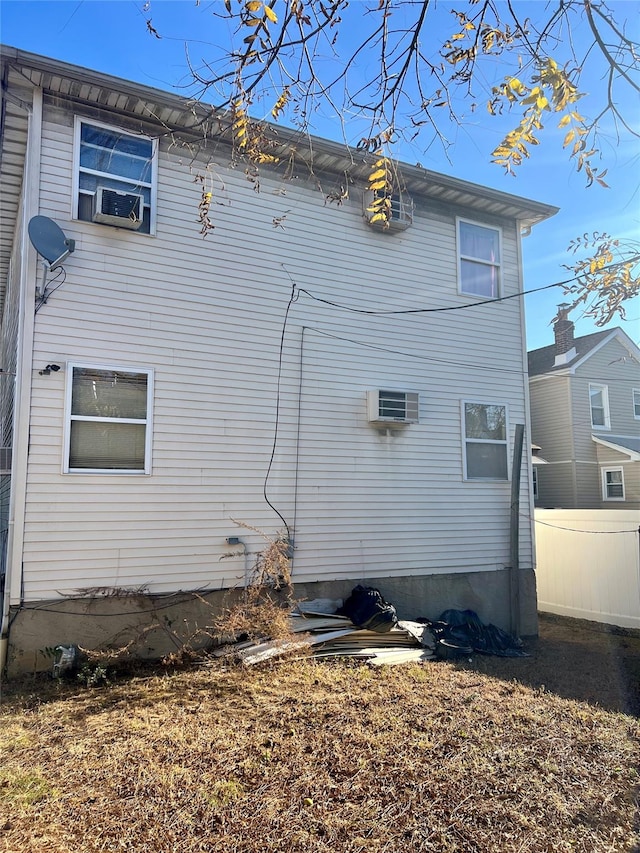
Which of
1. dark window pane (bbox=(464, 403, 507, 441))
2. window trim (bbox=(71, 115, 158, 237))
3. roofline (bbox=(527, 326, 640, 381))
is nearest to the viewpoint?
→ window trim (bbox=(71, 115, 158, 237))

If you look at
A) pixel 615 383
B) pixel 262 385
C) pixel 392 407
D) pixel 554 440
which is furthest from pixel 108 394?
pixel 615 383

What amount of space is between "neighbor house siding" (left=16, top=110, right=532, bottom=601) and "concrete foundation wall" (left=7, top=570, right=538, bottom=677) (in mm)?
184

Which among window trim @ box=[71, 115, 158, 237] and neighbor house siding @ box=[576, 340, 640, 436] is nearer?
window trim @ box=[71, 115, 158, 237]

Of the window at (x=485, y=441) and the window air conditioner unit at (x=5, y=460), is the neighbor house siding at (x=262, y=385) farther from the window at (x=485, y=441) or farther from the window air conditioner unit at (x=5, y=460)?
the window air conditioner unit at (x=5, y=460)

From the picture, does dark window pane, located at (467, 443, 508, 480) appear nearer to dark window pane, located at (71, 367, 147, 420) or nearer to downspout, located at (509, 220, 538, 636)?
downspout, located at (509, 220, 538, 636)

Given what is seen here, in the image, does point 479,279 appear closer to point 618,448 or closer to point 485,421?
point 485,421

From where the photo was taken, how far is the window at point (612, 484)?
17547 millimetres

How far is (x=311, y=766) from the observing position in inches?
161

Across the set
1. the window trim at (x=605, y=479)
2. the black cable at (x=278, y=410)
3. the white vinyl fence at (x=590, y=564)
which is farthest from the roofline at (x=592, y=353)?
the black cable at (x=278, y=410)

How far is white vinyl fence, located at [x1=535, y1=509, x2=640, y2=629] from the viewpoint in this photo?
9211 mm

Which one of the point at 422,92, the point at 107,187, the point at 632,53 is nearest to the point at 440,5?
the point at 422,92

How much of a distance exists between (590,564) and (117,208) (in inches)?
352

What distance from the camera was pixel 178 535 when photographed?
6926mm

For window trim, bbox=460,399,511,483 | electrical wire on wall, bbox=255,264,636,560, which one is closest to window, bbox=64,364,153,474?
electrical wire on wall, bbox=255,264,636,560
